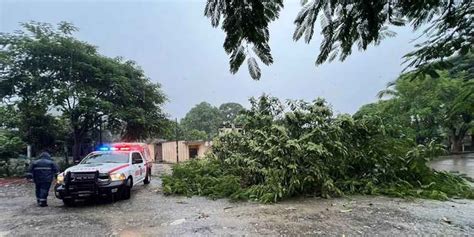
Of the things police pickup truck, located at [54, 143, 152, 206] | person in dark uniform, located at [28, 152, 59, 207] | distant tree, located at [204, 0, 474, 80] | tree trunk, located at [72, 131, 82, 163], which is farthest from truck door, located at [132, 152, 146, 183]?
distant tree, located at [204, 0, 474, 80]

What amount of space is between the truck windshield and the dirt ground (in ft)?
4.48

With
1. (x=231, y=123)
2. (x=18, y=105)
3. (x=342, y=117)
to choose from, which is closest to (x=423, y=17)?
(x=342, y=117)

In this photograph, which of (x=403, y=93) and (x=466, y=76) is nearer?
(x=466, y=76)

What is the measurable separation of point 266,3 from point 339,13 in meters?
0.59

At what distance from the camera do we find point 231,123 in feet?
44.0

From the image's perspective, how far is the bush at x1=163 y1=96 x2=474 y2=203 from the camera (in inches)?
375

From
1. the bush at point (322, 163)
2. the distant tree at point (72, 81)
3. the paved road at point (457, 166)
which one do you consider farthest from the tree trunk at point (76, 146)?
the paved road at point (457, 166)

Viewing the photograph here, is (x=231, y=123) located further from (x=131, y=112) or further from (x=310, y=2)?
(x=310, y=2)

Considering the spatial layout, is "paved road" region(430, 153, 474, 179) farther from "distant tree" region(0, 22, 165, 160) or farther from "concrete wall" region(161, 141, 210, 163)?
"concrete wall" region(161, 141, 210, 163)

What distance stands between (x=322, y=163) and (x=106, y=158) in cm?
654

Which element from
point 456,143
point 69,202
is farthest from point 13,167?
point 456,143

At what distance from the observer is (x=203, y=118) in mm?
44969

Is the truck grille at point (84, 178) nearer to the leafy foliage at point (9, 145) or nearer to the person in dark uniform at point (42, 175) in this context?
the person in dark uniform at point (42, 175)

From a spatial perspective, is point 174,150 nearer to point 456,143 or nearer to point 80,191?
point 80,191
